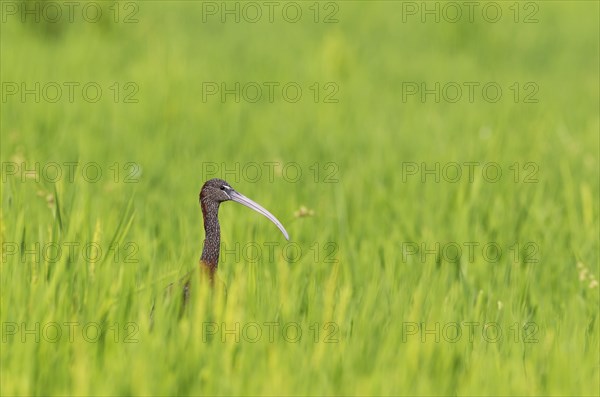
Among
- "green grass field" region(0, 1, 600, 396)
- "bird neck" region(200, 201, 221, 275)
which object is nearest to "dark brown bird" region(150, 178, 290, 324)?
"bird neck" region(200, 201, 221, 275)

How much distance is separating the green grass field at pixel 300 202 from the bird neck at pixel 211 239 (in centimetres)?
13

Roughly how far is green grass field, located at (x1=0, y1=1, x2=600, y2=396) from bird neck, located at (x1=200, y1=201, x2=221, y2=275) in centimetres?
13

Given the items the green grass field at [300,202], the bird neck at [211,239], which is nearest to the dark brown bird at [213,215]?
the bird neck at [211,239]

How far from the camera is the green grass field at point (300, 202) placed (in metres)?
2.83

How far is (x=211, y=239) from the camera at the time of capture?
3680 mm

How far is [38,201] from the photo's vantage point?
4930 mm

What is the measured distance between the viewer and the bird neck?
363 centimetres

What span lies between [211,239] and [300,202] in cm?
205

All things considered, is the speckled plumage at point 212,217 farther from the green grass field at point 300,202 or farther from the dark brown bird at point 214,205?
the green grass field at point 300,202

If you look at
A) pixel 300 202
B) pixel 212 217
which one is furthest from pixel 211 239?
pixel 300 202

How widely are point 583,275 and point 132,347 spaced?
239 cm

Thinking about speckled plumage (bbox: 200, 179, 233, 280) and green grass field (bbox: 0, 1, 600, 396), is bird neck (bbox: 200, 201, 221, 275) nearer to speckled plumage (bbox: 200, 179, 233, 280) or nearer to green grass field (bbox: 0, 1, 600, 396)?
speckled plumage (bbox: 200, 179, 233, 280)

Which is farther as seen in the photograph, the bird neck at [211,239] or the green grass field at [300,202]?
the bird neck at [211,239]

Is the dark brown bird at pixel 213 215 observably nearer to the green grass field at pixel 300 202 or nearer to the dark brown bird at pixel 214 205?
the dark brown bird at pixel 214 205
